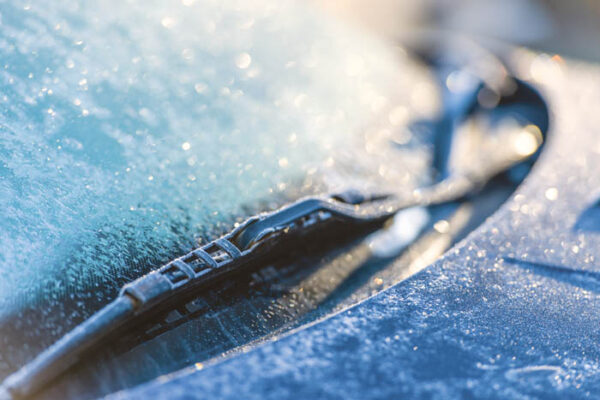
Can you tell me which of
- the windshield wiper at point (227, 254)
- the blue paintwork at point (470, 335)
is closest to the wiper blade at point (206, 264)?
the windshield wiper at point (227, 254)

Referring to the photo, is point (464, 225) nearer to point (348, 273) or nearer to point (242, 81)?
point (348, 273)

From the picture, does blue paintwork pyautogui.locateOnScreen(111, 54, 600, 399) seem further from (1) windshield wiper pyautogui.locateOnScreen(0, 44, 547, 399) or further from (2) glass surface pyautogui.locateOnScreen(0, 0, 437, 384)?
(2) glass surface pyautogui.locateOnScreen(0, 0, 437, 384)

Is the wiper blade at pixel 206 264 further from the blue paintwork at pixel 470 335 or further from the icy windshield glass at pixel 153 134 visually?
the blue paintwork at pixel 470 335

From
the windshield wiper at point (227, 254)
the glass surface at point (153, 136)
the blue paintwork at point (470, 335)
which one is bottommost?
the blue paintwork at point (470, 335)

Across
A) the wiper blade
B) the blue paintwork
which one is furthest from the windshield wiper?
the blue paintwork

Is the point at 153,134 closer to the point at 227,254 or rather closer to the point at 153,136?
the point at 153,136

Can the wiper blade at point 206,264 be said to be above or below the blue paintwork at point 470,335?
above

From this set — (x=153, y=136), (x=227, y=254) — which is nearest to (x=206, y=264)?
(x=227, y=254)

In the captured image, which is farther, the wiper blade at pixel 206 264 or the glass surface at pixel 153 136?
the glass surface at pixel 153 136
